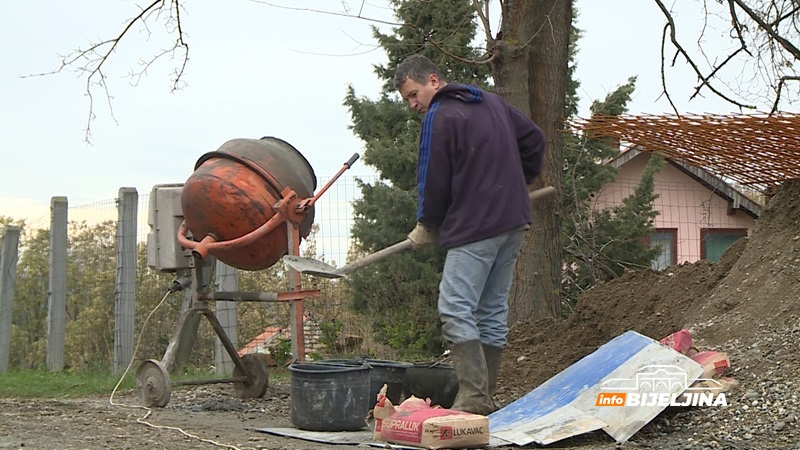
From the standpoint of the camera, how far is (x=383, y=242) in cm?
1191

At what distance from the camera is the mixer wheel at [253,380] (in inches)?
254

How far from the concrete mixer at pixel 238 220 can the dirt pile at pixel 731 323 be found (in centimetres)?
165

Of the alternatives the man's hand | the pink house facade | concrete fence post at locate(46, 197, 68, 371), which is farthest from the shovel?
the pink house facade

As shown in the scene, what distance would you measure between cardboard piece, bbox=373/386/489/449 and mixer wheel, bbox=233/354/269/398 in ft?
7.73

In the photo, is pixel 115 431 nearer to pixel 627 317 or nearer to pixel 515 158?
pixel 515 158

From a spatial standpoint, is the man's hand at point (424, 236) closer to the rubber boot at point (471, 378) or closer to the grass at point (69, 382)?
the rubber boot at point (471, 378)

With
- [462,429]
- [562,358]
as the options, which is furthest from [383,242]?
[462,429]

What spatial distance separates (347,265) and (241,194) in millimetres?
904

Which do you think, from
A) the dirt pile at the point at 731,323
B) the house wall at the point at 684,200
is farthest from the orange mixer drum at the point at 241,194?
the house wall at the point at 684,200

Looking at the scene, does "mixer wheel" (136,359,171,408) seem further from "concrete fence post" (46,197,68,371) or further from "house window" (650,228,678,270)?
"house window" (650,228,678,270)

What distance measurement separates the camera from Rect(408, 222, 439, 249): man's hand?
4926 mm

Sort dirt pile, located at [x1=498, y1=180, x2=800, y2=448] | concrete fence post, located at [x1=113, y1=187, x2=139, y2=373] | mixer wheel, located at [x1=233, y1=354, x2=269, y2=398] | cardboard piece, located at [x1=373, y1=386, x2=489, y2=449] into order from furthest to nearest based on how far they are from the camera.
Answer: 1. concrete fence post, located at [x1=113, y1=187, x2=139, y2=373]
2. mixer wheel, located at [x1=233, y1=354, x2=269, y2=398]
3. dirt pile, located at [x1=498, y1=180, x2=800, y2=448]
4. cardboard piece, located at [x1=373, y1=386, x2=489, y2=449]

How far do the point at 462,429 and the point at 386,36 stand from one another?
9969 mm

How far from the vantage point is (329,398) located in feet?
15.5
